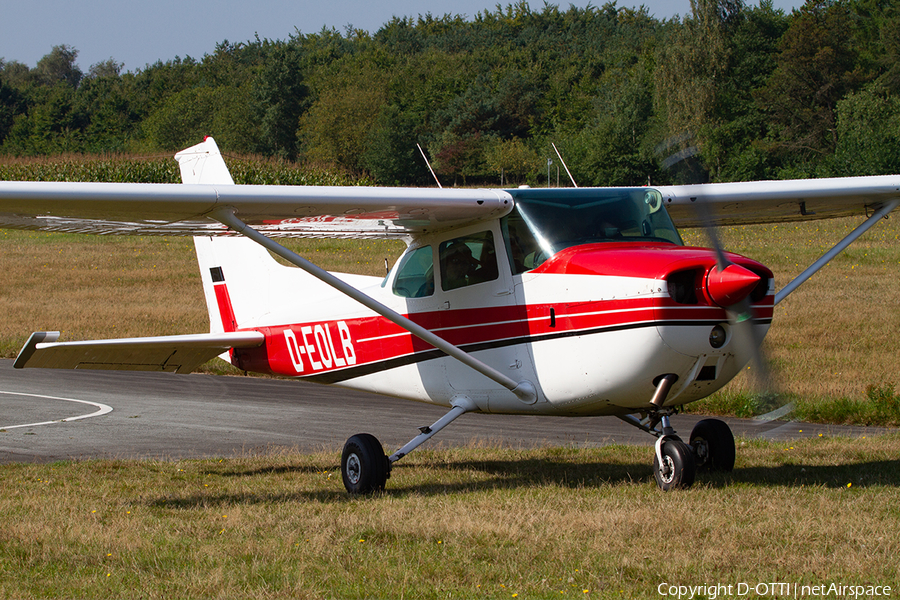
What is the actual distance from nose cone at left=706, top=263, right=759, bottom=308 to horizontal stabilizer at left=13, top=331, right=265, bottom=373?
5503mm

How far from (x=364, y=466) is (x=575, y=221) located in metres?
2.84

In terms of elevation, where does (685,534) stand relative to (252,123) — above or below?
below

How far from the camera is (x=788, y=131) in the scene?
58688 mm

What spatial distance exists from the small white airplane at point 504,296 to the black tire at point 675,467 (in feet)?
0.04

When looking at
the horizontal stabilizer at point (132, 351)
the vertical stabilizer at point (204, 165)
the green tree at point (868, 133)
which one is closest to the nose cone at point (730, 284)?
the horizontal stabilizer at point (132, 351)

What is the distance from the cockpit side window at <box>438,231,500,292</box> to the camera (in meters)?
7.92

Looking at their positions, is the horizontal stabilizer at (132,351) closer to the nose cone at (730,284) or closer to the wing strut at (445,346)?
the wing strut at (445,346)

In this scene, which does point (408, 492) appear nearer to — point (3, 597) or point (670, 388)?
point (670, 388)

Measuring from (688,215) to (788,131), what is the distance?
5402 cm

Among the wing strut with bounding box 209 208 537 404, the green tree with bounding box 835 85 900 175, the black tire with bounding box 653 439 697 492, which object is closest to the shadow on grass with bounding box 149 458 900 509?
the black tire with bounding box 653 439 697 492

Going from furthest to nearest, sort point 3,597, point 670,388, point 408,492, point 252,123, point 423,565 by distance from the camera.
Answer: point 252,123 → point 408,492 → point 670,388 → point 423,565 → point 3,597

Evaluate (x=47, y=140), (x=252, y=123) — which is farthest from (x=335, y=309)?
(x=47, y=140)

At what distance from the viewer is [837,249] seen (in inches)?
349

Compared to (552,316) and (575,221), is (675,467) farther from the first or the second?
(575,221)
